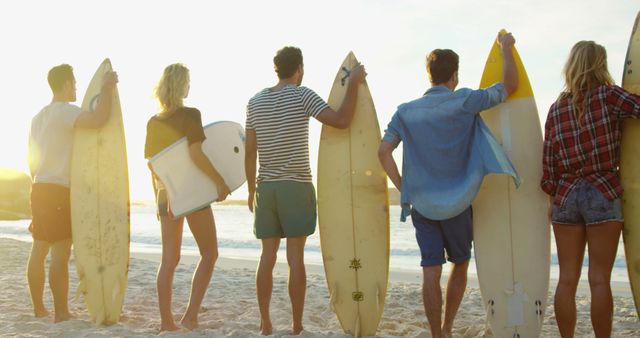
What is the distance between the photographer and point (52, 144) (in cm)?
412

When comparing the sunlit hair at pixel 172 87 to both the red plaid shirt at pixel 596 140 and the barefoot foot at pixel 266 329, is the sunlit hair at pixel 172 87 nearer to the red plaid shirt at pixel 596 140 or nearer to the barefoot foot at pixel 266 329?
the barefoot foot at pixel 266 329

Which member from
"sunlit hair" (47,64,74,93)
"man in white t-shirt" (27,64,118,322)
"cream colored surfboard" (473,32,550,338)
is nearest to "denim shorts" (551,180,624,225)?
"cream colored surfboard" (473,32,550,338)

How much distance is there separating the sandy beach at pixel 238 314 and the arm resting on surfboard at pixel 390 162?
3.11ft

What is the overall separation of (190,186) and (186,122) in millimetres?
375

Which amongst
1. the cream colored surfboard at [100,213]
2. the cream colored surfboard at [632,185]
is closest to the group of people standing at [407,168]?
the cream colored surfboard at [100,213]

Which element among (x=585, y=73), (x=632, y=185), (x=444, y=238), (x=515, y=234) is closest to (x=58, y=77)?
(x=444, y=238)

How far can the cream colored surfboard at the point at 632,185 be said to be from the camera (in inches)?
132

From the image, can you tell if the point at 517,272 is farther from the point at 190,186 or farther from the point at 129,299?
the point at 129,299

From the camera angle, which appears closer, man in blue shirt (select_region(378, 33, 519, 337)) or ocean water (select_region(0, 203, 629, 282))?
man in blue shirt (select_region(378, 33, 519, 337))

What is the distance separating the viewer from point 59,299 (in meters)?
4.07

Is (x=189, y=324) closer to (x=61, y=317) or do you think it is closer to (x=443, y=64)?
(x=61, y=317)

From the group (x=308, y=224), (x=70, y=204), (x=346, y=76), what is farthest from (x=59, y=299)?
(x=346, y=76)

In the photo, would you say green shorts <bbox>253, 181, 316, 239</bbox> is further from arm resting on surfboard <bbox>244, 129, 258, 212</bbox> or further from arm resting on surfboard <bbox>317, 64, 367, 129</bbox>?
arm resting on surfboard <bbox>317, 64, 367, 129</bbox>

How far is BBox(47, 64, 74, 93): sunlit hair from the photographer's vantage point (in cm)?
412
